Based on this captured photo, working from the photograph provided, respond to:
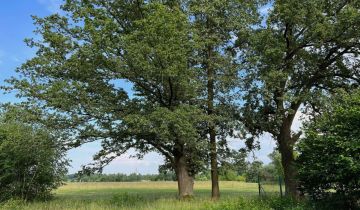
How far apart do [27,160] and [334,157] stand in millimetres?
19238

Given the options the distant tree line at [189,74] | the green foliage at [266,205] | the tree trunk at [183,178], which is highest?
the distant tree line at [189,74]

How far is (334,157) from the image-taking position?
52.6 feet

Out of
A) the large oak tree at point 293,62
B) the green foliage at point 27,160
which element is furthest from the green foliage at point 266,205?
the green foliage at point 27,160

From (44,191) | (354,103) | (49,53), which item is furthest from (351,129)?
(44,191)

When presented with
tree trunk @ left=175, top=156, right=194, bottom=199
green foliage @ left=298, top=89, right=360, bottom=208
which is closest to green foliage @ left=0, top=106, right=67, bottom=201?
tree trunk @ left=175, top=156, right=194, bottom=199

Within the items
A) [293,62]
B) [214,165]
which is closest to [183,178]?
[214,165]

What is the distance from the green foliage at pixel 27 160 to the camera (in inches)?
963

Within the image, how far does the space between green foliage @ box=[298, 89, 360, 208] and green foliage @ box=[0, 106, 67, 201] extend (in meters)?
13.8

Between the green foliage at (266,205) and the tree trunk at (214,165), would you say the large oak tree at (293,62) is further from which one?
the green foliage at (266,205)

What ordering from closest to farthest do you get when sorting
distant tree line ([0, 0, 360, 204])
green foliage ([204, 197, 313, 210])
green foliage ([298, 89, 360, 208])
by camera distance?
green foliage ([298, 89, 360, 208]) → green foliage ([204, 197, 313, 210]) → distant tree line ([0, 0, 360, 204])

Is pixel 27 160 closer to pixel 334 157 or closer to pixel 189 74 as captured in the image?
pixel 189 74

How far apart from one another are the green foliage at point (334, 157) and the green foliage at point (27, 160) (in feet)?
45.3

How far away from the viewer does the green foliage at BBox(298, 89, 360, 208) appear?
15.5 meters

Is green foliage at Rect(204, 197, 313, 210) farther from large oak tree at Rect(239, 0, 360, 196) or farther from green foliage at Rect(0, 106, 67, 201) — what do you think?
green foliage at Rect(0, 106, 67, 201)
